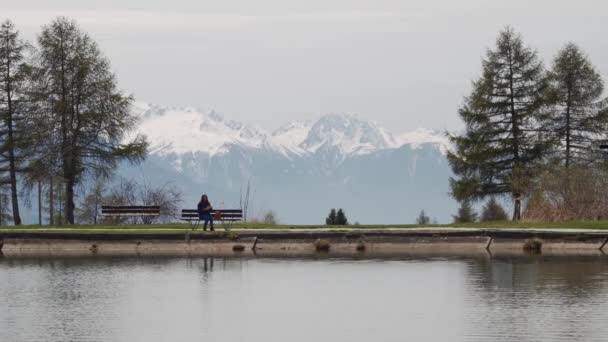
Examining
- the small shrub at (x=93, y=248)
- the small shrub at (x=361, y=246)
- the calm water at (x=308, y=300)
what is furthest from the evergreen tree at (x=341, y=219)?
the calm water at (x=308, y=300)

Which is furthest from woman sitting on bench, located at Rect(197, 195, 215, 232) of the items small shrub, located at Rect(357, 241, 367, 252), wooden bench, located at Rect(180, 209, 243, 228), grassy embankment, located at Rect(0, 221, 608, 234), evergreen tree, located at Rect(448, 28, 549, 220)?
evergreen tree, located at Rect(448, 28, 549, 220)

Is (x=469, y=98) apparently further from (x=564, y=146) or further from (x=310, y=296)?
(x=310, y=296)

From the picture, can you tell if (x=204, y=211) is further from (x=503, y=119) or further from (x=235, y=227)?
(x=503, y=119)

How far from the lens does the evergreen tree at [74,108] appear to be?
64.9 meters

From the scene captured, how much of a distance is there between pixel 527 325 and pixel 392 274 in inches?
503

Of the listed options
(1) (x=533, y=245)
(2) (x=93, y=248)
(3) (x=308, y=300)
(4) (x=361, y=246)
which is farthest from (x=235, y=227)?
(3) (x=308, y=300)

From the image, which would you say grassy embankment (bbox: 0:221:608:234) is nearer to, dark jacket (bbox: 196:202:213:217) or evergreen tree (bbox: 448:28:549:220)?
dark jacket (bbox: 196:202:213:217)

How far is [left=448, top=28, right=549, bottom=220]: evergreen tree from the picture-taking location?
72.9 meters

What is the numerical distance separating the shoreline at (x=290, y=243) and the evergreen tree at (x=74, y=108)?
44.1ft

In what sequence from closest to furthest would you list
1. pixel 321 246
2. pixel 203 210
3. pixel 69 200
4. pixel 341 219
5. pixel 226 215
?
pixel 321 246 → pixel 203 210 → pixel 226 215 → pixel 69 200 → pixel 341 219

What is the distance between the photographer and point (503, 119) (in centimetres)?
7394

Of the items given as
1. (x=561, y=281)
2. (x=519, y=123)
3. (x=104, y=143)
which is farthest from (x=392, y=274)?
(x=519, y=123)

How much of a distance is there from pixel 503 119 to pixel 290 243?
27668 millimetres

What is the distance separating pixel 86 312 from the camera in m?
30.5
